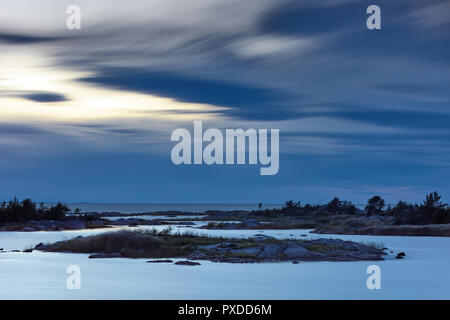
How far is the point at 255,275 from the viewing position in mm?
32562

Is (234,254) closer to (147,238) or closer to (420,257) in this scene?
(147,238)

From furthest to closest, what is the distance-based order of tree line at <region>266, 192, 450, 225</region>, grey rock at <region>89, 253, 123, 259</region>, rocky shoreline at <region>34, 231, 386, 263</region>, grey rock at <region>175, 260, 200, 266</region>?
tree line at <region>266, 192, 450, 225</region>
grey rock at <region>89, 253, 123, 259</region>
rocky shoreline at <region>34, 231, 386, 263</region>
grey rock at <region>175, 260, 200, 266</region>

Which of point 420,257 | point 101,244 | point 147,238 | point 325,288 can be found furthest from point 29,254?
point 420,257

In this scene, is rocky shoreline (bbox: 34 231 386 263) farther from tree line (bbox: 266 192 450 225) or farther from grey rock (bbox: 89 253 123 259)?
tree line (bbox: 266 192 450 225)

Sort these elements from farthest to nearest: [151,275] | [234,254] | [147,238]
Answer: [147,238] < [234,254] < [151,275]

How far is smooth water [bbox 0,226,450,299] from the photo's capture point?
27.3 meters

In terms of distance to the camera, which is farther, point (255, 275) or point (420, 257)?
point (420, 257)

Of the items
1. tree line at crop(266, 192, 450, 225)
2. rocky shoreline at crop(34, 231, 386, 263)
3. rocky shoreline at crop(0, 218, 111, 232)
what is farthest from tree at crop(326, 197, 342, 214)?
rocky shoreline at crop(34, 231, 386, 263)

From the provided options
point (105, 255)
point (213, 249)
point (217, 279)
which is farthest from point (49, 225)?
point (217, 279)

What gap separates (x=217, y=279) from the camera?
3103 cm

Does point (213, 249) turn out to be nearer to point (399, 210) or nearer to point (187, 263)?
point (187, 263)

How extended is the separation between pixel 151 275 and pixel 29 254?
14505 millimetres
